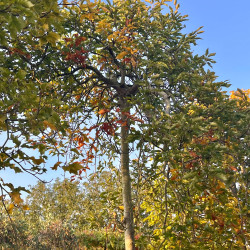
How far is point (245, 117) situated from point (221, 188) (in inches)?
66.5

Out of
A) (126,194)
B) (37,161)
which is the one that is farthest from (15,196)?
(126,194)

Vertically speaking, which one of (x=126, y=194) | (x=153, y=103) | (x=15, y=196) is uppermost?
(x=153, y=103)

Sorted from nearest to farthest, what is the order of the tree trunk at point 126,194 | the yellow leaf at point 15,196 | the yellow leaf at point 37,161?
the yellow leaf at point 15,196 → the yellow leaf at point 37,161 → the tree trunk at point 126,194

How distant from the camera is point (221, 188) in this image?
3277mm

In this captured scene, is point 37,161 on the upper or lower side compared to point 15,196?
upper

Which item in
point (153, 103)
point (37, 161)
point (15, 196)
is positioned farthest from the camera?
point (153, 103)

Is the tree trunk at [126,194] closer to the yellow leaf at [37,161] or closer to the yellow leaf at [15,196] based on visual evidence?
the yellow leaf at [37,161]

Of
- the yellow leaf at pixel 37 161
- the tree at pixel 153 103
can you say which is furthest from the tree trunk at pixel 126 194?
the yellow leaf at pixel 37 161

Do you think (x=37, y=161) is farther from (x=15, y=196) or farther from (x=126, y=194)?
(x=126, y=194)

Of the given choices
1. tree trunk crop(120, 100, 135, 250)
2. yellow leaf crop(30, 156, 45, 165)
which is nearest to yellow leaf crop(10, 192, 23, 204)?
yellow leaf crop(30, 156, 45, 165)

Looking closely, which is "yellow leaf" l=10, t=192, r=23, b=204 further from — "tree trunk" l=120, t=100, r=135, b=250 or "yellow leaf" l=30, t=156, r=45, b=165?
"tree trunk" l=120, t=100, r=135, b=250

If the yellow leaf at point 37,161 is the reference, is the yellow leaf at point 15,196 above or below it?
below

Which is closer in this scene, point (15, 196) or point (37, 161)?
point (15, 196)

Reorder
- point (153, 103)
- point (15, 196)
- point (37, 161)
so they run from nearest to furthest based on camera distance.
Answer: point (15, 196)
point (37, 161)
point (153, 103)
